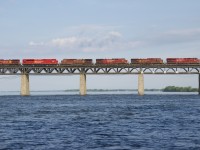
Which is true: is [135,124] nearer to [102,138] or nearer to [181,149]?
[102,138]

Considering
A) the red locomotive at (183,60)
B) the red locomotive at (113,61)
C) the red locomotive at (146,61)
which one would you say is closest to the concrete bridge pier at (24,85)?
the red locomotive at (113,61)

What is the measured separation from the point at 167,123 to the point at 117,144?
45.8 feet

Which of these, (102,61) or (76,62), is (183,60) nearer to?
(102,61)

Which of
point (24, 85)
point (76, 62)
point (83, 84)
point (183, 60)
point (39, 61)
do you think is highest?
point (39, 61)

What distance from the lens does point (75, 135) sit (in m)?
34.1

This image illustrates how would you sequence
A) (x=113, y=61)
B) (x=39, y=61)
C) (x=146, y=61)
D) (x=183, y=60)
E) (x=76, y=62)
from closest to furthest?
(x=183, y=60) → (x=146, y=61) → (x=113, y=61) → (x=39, y=61) → (x=76, y=62)

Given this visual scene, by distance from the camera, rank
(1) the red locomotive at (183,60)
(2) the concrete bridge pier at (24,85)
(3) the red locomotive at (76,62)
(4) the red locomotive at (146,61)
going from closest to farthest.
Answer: (2) the concrete bridge pier at (24,85)
(1) the red locomotive at (183,60)
(4) the red locomotive at (146,61)
(3) the red locomotive at (76,62)

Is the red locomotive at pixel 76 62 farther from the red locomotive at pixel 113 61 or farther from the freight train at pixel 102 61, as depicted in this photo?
the red locomotive at pixel 113 61

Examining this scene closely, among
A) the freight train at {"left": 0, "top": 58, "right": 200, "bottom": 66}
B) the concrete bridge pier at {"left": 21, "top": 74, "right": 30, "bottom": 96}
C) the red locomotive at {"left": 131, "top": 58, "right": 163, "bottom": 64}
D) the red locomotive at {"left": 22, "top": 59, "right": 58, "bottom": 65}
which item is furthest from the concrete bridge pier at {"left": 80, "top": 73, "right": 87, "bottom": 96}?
the concrete bridge pier at {"left": 21, "top": 74, "right": 30, "bottom": 96}

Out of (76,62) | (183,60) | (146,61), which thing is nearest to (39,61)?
(76,62)

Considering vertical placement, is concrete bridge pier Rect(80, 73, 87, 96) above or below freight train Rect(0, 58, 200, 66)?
below

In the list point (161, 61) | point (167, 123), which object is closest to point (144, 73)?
point (161, 61)

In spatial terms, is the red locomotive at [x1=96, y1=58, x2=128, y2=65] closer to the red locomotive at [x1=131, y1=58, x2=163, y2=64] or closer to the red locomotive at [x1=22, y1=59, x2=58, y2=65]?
the red locomotive at [x1=131, y1=58, x2=163, y2=64]

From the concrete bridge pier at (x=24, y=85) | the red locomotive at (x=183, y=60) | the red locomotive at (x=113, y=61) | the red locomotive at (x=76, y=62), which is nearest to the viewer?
the concrete bridge pier at (x=24, y=85)
